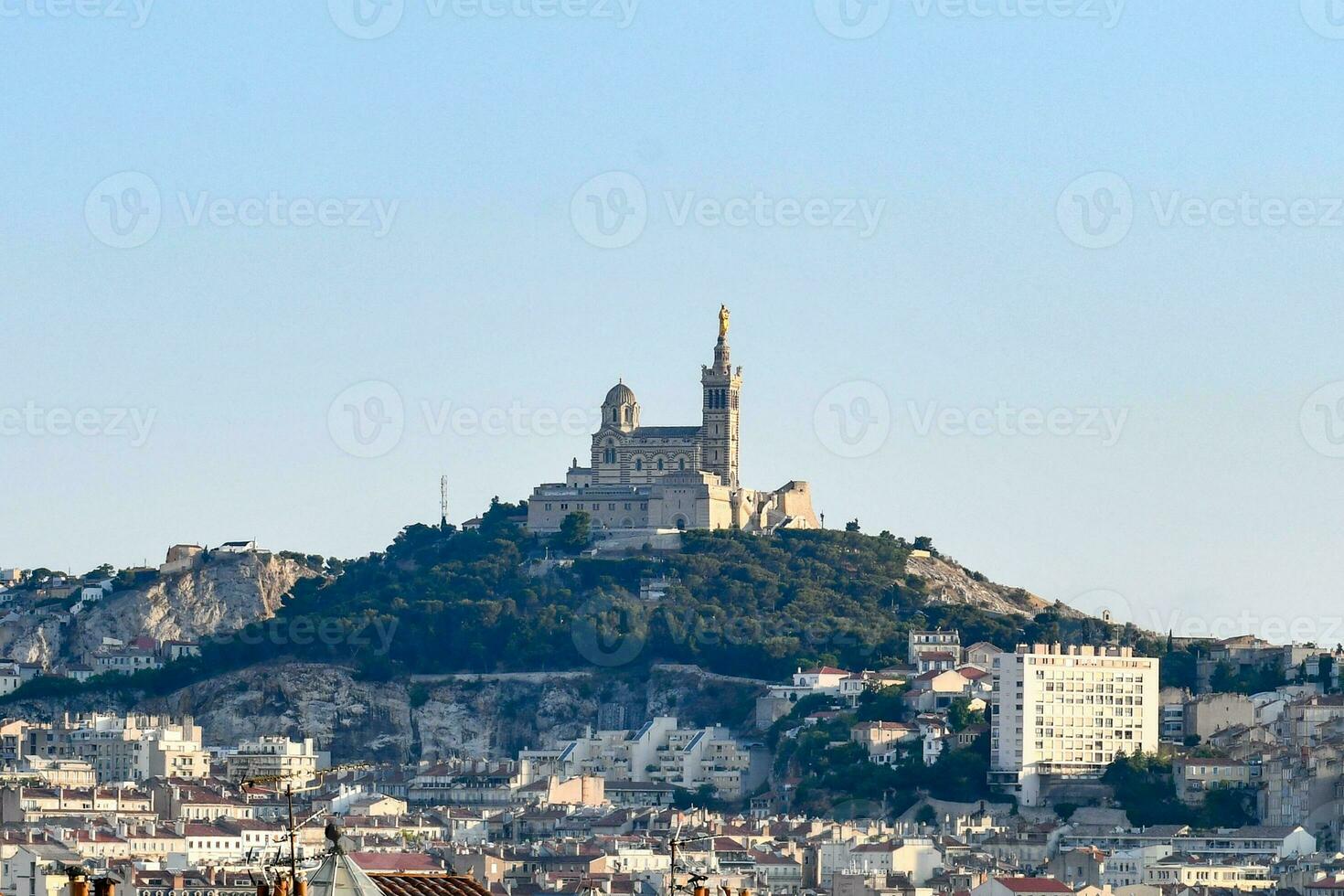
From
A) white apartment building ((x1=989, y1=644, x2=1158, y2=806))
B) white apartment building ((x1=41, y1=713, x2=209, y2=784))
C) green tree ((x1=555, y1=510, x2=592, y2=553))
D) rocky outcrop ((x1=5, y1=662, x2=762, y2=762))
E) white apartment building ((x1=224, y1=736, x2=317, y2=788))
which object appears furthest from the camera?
green tree ((x1=555, y1=510, x2=592, y2=553))

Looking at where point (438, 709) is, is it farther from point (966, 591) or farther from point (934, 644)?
point (966, 591)

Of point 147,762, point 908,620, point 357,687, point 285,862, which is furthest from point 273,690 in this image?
point 285,862

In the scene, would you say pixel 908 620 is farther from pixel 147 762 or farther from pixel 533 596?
pixel 147 762

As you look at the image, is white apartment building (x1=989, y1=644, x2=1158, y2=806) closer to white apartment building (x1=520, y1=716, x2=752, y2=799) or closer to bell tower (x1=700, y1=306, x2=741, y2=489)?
white apartment building (x1=520, y1=716, x2=752, y2=799)

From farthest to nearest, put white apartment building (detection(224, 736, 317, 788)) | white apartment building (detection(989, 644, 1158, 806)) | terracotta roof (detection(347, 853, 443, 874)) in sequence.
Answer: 1. white apartment building (detection(224, 736, 317, 788))
2. white apartment building (detection(989, 644, 1158, 806))
3. terracotta roof (detection(347, 853, 443, 874))

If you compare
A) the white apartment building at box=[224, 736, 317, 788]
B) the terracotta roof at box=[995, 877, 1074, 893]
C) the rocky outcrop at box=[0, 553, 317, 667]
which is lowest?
the terracotta roof at box=[995, 877, 1074, 893]

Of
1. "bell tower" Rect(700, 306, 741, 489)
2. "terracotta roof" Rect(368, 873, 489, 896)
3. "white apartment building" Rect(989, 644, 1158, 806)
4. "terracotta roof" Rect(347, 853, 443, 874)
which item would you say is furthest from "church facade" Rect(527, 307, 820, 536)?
"terracotta roof" Rect(368, 873, 489, 896)
